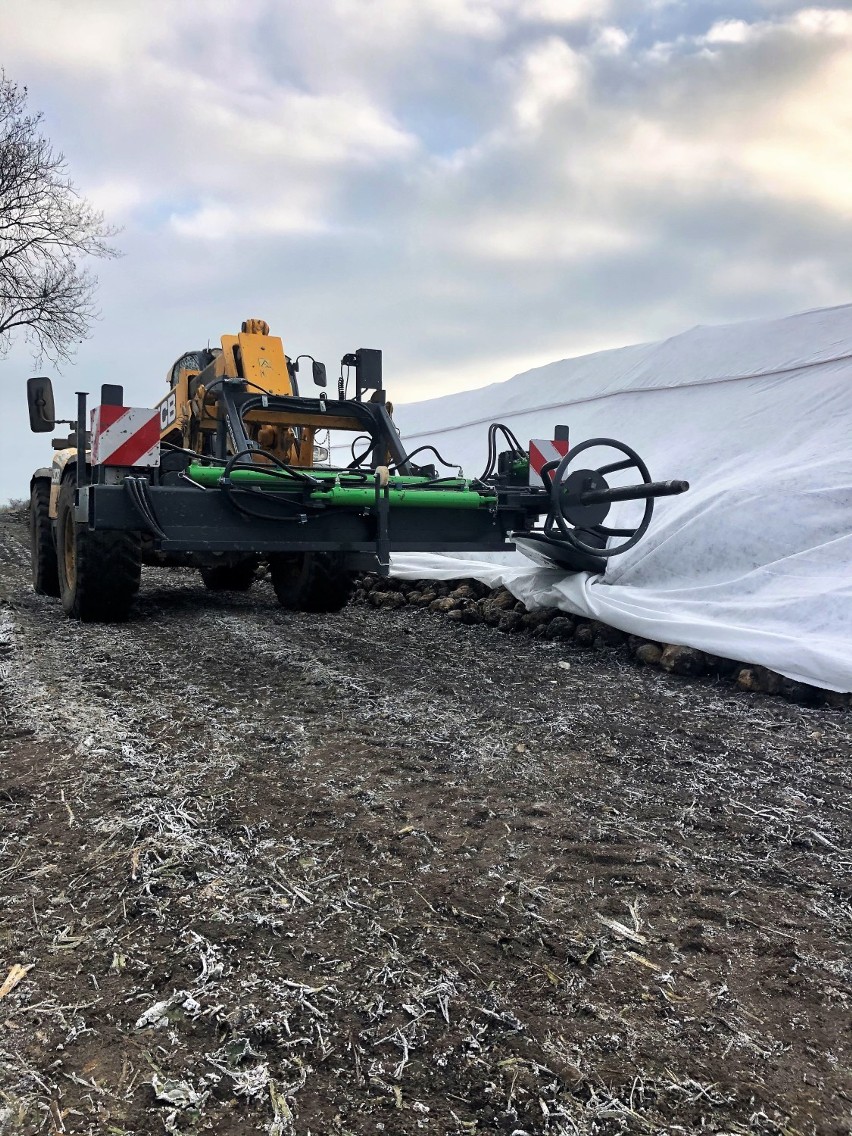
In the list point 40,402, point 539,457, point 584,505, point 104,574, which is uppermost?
point 40,402

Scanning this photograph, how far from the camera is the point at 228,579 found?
320 inches

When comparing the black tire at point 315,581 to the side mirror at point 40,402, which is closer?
the side mirror at point 40,402

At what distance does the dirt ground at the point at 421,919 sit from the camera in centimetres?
132

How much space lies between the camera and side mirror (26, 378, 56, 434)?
573cm

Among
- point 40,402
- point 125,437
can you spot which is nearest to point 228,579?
point 40,402

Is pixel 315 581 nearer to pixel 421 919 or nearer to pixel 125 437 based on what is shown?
pixel 125 437

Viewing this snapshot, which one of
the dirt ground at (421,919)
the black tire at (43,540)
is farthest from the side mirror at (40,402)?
the dirt ground at (421,919)

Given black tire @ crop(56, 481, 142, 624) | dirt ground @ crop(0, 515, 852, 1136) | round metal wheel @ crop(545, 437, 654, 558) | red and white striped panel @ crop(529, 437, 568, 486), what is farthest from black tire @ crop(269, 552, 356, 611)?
dirt ground @ crop(0, 515, 852, 1136)

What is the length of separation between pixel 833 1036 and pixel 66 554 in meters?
5.58

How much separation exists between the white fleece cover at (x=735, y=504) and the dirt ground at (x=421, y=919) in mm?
673

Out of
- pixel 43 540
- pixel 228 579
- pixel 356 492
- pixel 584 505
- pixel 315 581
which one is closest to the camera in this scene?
pixel 356 492

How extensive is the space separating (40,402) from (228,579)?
2776mm

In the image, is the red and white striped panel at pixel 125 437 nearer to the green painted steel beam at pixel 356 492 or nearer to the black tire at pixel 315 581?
the green painted steel beam at pixel 356 492

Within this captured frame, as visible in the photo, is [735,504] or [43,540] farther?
[43,540]
